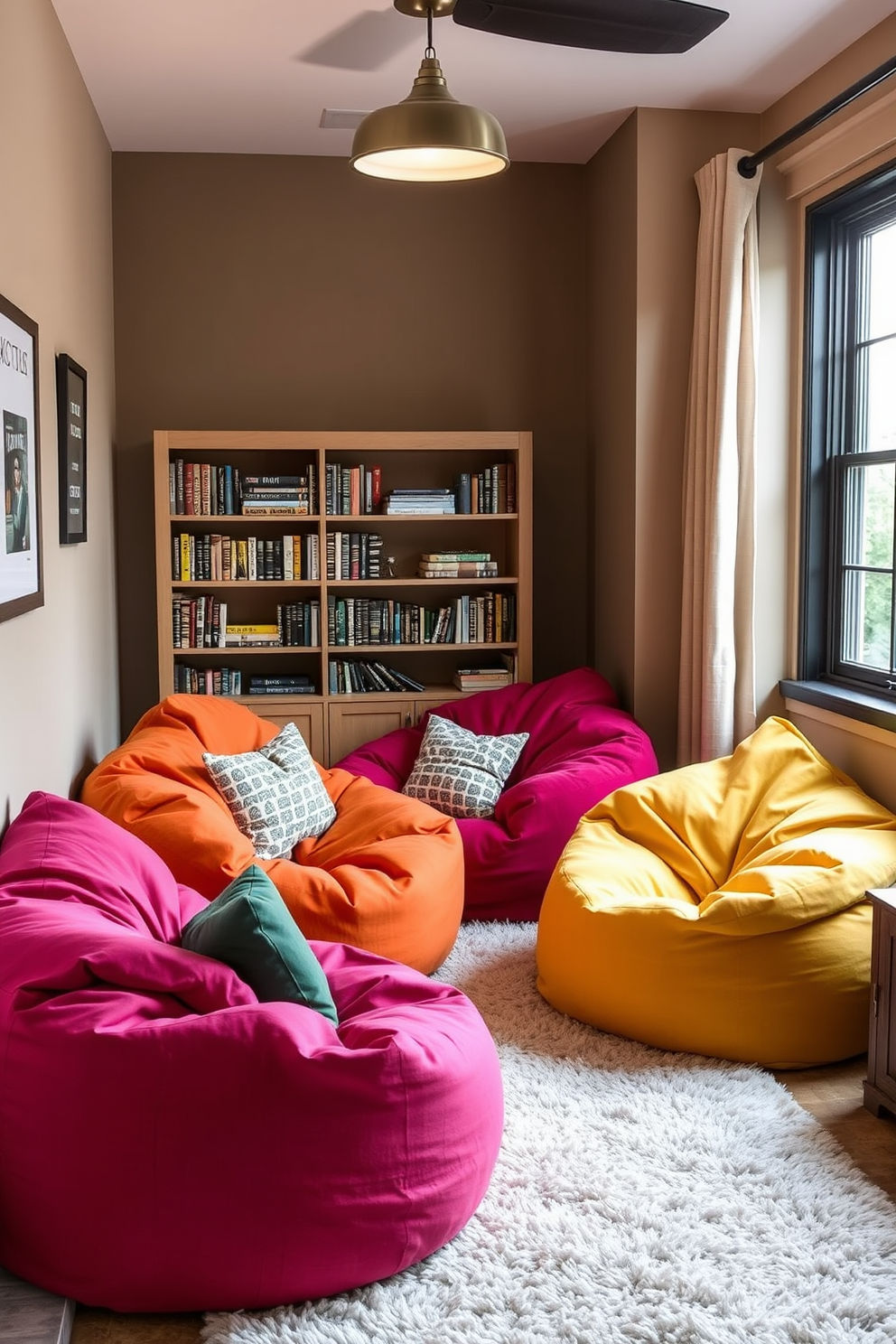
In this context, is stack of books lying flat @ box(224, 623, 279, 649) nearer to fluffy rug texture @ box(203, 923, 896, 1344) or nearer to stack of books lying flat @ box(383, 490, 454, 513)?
stack of books lying flat @ box(383, 490, 454, 513)

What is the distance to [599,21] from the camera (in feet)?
10.9

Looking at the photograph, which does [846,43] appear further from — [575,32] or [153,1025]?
[153,1025]

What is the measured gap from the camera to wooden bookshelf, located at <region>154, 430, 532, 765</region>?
4.88 meters

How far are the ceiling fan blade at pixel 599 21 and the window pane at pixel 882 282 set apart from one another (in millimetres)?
932

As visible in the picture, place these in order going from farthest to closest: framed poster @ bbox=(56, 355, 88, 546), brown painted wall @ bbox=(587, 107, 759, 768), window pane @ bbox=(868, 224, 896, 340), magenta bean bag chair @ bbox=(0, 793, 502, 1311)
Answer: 1. brown painted wall @ bbox=(587, 107, 759, 768)
2. window pane @ bbox=(868, 224, 896, 340)
3. framed poster @ bbox=(56, 355, 88, 546)
4. magenta bean bag chair @ bbox=(0, 793, 502, 1311)

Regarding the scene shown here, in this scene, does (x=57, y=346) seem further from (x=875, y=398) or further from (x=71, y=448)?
(x=875, y=398)

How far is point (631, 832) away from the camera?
12.4ft

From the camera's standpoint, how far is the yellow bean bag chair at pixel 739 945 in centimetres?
302

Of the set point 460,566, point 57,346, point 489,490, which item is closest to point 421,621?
point 460,566

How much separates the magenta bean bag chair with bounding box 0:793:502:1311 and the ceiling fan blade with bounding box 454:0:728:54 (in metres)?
2.52

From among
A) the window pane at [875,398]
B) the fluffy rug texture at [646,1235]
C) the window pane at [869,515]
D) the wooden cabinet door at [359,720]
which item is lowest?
the fluffy rug texture at [646,1235]

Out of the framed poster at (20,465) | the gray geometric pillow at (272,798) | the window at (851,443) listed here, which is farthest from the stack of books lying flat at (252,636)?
the window at (851,443)

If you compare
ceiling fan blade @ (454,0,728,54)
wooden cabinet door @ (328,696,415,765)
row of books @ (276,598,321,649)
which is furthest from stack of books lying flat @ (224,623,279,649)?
ceiling fan blade @ (454,0,728,54)

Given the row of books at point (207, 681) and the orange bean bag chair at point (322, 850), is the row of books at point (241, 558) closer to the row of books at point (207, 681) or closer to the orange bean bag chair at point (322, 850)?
the row of books at point (207, 681)
